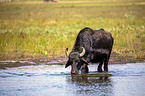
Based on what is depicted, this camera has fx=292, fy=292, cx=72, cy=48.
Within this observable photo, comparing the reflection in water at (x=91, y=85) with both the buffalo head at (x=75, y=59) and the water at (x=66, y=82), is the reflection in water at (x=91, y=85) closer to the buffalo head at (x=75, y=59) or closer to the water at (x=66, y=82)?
the water at (x=66, y=82)

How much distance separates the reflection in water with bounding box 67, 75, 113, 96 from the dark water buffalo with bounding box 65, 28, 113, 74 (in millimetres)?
459

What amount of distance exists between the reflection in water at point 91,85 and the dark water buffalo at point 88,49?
0.46m

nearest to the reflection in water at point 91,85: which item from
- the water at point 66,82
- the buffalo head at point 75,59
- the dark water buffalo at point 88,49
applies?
the water at point 66,82

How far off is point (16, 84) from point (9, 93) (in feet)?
3.81

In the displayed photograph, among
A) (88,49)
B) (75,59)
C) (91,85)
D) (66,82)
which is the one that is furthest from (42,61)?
(91,85)

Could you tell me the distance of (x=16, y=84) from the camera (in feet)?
31.7

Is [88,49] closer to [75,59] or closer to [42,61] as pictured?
[75,59]

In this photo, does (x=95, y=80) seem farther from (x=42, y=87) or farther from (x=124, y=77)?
(x=42, y=87)

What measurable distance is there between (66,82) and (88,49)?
213 cm

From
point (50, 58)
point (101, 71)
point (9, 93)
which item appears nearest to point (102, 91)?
point (9, 93)

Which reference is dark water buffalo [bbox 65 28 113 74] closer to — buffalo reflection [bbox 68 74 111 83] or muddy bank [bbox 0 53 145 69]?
buffalo reflection [bbox 68 74 111 83]

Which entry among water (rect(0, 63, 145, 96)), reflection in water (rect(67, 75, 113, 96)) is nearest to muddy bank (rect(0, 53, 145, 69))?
water (rect(0, 63, 145, 96))

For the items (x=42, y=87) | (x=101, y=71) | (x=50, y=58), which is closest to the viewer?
(x=42, y=87)

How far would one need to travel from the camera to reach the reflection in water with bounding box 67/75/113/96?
848cm
